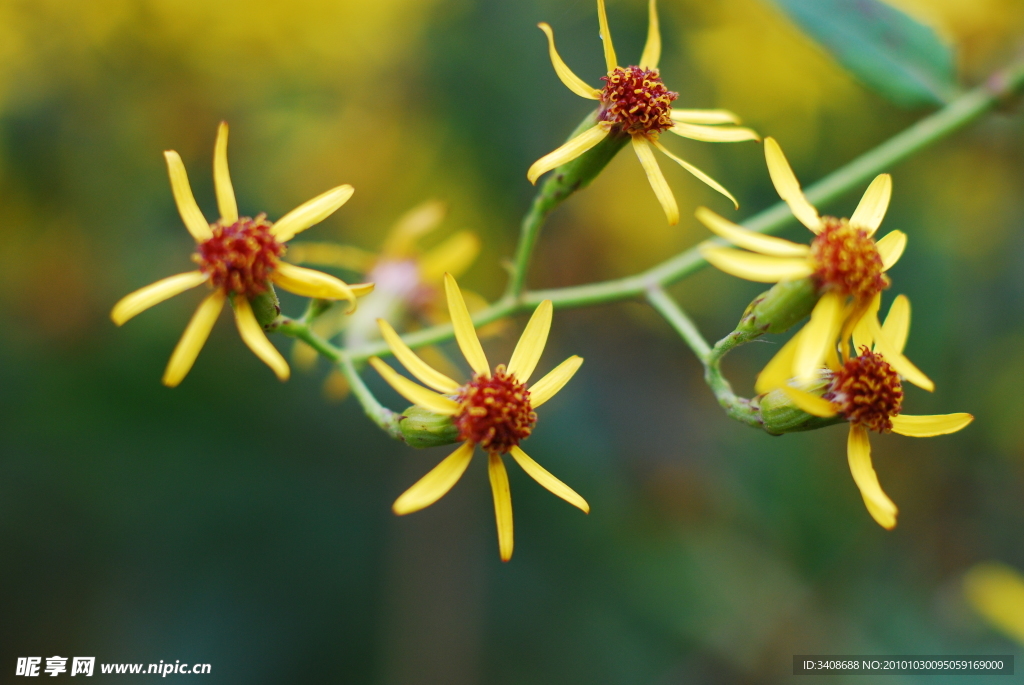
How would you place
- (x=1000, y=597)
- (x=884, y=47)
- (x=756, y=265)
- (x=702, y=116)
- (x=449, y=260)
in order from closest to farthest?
(x=756, y=265) → (x=702, y=116) → (x=884, y=47) → (x=449, y=260) → (x=1000, y=597)

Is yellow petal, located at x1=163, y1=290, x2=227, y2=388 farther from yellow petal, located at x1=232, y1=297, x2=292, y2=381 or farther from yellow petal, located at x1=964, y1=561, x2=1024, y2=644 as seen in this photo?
yellow petal, located at x1=964, y1=561, x2=1024, y2=644

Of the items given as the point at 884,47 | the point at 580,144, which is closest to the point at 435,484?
the point at 580,144

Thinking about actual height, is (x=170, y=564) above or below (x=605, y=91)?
below

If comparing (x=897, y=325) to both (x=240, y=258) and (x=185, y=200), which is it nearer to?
(x=240, y=258)

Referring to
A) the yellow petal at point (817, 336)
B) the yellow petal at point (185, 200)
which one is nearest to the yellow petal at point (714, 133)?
the yellow petal at point (817, 336)

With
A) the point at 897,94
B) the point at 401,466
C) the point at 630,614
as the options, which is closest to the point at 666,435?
the point at 630,614

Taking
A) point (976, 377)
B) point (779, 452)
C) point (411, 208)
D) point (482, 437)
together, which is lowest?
point (482, 437)

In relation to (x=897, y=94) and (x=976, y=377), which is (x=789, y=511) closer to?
(x=976, y=377)
